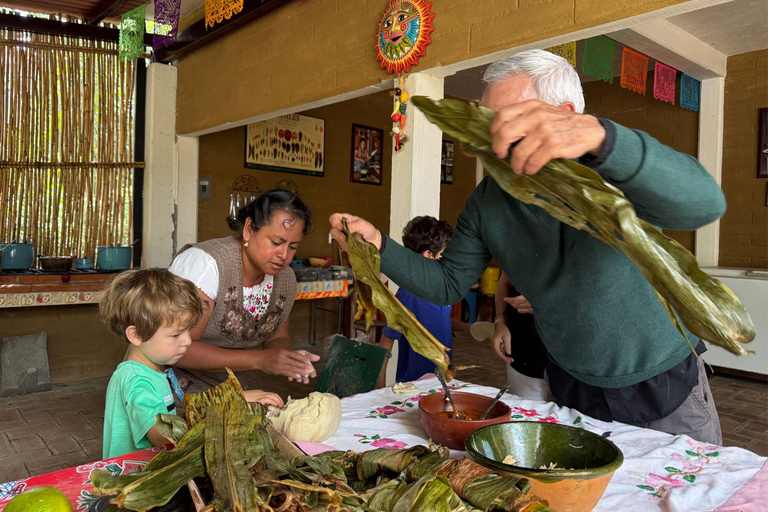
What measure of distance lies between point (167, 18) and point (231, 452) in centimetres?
507

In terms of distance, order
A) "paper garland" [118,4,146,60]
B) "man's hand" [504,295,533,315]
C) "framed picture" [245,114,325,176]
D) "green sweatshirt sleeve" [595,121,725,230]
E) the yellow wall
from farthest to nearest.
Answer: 1. "framed picture" [245,114,325,176]
2. "paper garland" [118,4,146,60]
3. the yellow wall
4. "man's hand" [504,295,533,315]
5. "green sweatshirt sleeve" [595,121,725,230]

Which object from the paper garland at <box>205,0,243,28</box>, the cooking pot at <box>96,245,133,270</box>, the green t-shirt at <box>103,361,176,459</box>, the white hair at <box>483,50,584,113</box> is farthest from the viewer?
the cooking pot at <box>96,245,133,270</box>

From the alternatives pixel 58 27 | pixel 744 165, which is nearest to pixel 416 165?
pixel 58 27

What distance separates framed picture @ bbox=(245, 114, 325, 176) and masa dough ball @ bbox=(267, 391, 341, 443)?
5.38m

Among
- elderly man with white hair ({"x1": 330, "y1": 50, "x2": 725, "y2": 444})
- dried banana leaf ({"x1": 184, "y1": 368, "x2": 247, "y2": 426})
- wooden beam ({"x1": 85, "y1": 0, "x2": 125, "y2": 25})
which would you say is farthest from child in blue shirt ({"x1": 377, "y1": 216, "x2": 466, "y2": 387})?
wooden beam ({"x1": 85, "y1": 0, "x2": 125, "y2": 25})

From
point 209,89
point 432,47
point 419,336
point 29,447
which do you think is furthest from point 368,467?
point 209,89

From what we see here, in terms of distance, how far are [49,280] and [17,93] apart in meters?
1.94

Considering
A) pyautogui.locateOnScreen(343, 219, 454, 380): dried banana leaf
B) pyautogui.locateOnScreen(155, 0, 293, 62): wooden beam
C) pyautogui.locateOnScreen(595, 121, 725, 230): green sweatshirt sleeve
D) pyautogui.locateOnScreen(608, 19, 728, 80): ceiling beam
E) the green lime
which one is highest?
pyautogui.locateOnScreen(155, 0, 293, 62): wooden beam

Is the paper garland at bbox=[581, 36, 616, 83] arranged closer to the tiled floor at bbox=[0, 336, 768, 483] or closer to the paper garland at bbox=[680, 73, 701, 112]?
the paper garland at bbox=[680, 73, 701, 112]

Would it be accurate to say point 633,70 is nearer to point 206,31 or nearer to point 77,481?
point 206,31

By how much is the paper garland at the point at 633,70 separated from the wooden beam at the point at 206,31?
9.31 feet

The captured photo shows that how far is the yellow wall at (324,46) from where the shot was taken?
A: 8.68 feet

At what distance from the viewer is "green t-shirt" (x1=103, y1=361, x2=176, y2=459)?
59.7 inches

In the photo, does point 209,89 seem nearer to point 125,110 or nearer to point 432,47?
point 125,110
